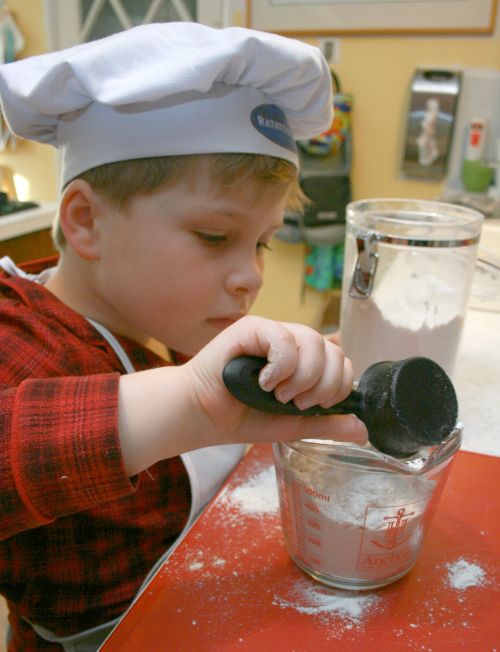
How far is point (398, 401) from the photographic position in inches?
14.8

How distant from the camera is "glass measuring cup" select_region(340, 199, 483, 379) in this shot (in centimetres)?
66

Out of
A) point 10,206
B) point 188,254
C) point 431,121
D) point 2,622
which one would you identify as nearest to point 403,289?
point 188,254

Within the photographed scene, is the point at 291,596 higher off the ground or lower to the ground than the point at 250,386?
lower

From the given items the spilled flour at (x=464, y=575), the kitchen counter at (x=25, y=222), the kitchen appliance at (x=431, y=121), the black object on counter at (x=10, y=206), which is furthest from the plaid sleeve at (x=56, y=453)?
the kitchen appliance at (x=431, y=121)

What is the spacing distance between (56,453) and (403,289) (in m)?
0.46

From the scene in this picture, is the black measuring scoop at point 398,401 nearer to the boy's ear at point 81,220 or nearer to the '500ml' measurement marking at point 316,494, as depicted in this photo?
the '500ml' measurement marking at point 316,494

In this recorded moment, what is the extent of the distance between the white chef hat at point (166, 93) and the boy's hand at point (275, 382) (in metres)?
0.22

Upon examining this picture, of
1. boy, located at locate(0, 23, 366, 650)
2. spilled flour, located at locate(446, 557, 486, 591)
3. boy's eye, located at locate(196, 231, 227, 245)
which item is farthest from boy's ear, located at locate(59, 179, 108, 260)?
spilled flour, located at locate(446, 557, 486, 591)

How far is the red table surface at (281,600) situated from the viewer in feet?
1.24

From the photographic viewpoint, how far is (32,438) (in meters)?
0.40

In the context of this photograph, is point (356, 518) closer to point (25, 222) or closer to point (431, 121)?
point (25, 222)

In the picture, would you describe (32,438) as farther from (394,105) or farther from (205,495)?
(394,105)

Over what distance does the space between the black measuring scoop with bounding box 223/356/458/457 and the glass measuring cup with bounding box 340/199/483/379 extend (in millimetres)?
281

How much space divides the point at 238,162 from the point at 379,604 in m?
0.40
